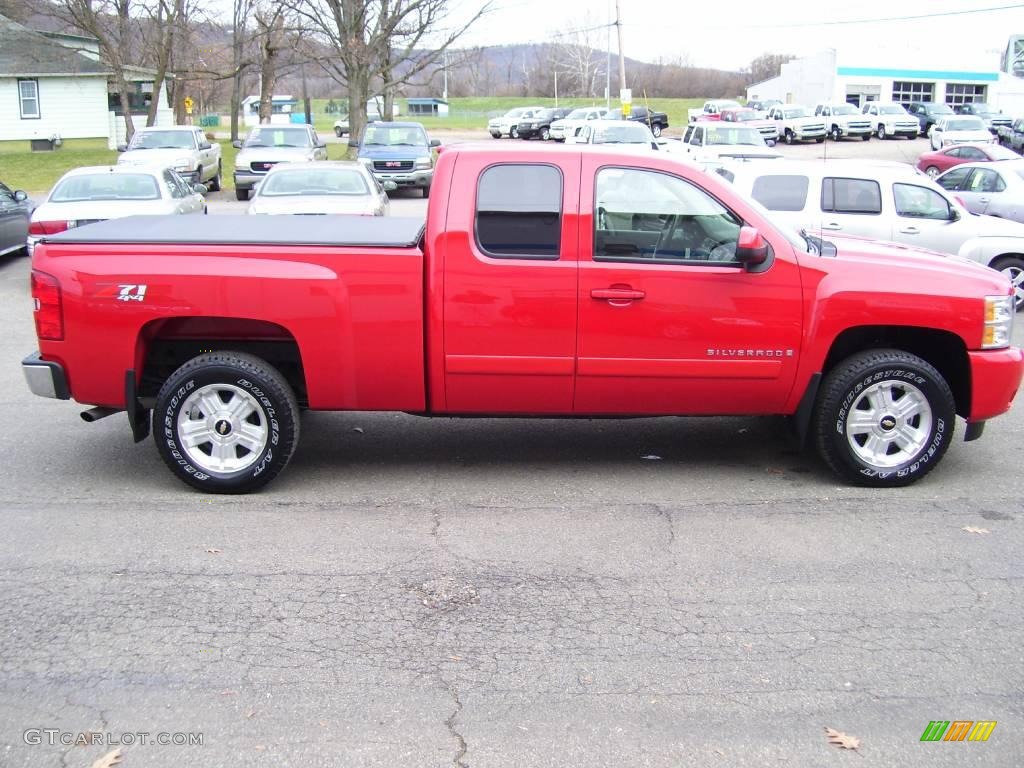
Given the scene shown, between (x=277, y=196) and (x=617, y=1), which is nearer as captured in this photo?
(x=277, y=196)

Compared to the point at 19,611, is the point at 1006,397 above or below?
above

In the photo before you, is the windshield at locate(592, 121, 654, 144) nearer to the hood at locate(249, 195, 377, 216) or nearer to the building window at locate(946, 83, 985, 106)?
the hood at locate(249, 195, 377, 216)

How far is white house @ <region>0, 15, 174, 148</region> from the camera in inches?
1779

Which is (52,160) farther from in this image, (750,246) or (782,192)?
(750,246)

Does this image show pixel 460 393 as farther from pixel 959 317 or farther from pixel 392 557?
pixel 959 317

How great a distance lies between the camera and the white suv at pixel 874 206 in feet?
40.2

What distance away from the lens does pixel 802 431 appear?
6.25 metres

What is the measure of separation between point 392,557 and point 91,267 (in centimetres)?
239

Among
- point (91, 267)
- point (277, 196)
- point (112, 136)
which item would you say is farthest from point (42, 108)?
point (91, 267)

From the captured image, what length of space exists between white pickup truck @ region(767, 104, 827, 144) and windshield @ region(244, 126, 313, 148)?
3035cm

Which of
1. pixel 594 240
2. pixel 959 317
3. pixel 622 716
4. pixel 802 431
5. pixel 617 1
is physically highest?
pixel 617 1

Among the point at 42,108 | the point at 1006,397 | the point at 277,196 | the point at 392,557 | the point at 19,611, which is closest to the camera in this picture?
the point at 19,611

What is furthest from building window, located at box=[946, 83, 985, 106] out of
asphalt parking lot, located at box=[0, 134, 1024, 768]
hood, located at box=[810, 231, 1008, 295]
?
asphalt parking lot, located at box=[0, 134, 1024, 768]

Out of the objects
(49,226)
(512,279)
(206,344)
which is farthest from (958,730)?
(49,226)
